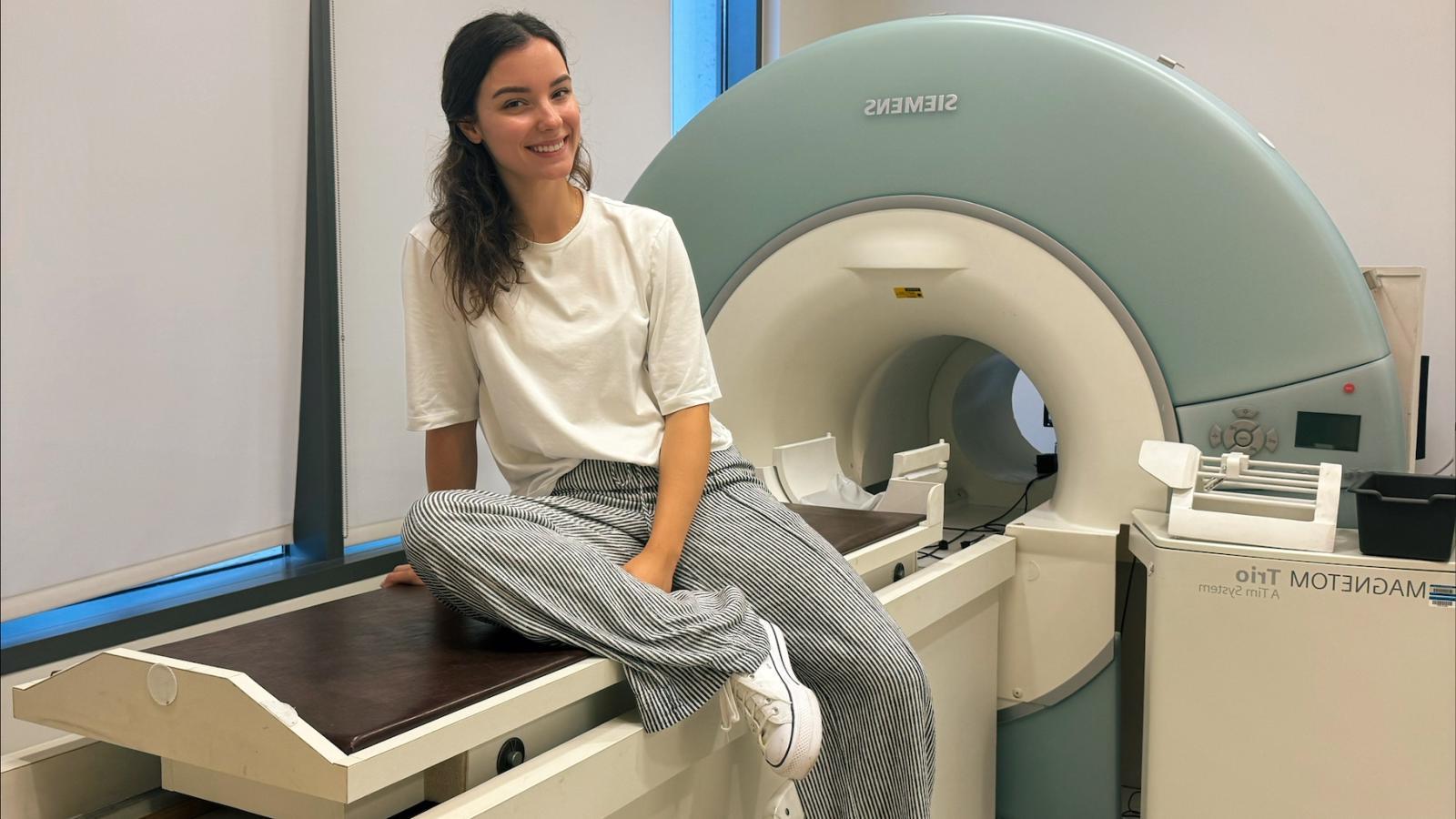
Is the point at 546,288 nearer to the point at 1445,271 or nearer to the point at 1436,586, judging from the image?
the point at 1436,586

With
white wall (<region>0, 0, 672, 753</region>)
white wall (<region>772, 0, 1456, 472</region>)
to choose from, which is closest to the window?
white wall (<region>0, 0, 672, 753</region>)

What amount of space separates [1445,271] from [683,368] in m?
2.52

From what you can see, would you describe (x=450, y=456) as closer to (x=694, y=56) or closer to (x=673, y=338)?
(x=673, y=338)

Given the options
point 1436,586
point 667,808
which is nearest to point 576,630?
point 667,808

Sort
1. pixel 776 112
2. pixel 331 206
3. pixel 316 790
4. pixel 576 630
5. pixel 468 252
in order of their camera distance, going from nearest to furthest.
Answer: pixel 316 790 < pixel 576 630 < pixel 468 252 < pixel 776 112 < pixel 331 206

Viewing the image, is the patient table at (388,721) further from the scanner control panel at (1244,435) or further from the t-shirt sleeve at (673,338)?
the scanner control panel at (1244,435)

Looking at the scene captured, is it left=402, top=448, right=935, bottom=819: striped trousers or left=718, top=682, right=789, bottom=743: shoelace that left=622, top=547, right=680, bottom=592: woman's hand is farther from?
left=718, top=682, right=789, bottom=743: shoelace

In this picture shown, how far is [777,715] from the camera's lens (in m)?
1.16

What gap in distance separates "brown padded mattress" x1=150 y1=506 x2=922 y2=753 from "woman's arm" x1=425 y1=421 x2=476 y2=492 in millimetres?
162

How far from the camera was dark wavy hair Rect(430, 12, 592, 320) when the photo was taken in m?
1.31

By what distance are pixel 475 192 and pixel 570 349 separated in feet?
0.72

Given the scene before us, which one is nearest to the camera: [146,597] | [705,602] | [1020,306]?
[705,602]

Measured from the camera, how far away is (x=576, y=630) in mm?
1112

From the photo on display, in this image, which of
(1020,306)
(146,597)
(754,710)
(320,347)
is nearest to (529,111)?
(754,710)
